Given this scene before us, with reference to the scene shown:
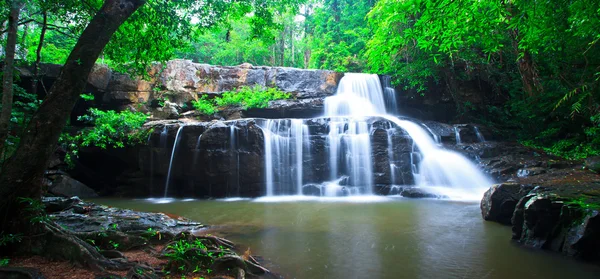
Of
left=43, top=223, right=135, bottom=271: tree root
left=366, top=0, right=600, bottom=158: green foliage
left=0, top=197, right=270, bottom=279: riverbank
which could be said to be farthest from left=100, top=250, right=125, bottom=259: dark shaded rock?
left=366, top=0, right=600, bottom=158: green foliage

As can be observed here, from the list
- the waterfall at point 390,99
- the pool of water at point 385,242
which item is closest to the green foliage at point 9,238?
the pool of water at point 385,242

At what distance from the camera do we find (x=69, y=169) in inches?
505

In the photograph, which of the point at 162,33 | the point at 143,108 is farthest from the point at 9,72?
the point at 143,108

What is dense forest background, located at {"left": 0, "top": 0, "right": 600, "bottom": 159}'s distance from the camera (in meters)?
4.29

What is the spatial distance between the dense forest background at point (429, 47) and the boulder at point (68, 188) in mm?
2657

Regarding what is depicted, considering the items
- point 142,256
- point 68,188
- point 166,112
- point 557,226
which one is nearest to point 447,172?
point 557,226

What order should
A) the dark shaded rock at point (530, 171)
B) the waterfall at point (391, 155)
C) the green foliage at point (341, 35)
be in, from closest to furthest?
1. the dark shaded rock at point (530, 171)
2. the waterfall at point (391, 155)
3. the green foliage at point (341, 35)

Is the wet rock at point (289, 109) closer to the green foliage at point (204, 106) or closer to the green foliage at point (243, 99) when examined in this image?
the green foliage at point (243, 99)

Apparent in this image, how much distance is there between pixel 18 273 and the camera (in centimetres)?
276

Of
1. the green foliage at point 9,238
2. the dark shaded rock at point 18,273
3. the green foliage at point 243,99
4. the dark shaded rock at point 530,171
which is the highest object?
the green foliage at point 243,99

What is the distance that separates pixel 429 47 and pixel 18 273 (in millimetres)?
5855

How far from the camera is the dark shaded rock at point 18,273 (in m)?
2.71

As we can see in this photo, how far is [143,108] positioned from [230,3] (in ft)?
34.6

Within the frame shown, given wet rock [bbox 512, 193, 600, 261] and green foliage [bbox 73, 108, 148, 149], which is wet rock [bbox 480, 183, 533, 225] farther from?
green foliage [bbox 73, 108, 148, 149]
